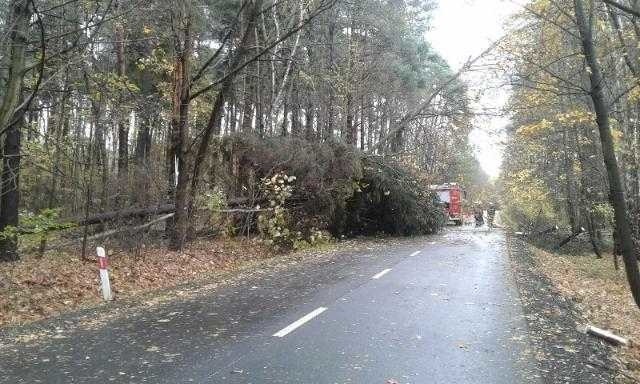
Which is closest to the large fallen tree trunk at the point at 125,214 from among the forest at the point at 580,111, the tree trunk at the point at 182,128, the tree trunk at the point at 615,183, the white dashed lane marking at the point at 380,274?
the tree trunk at the point at 182,128

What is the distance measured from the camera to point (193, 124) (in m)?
24.2

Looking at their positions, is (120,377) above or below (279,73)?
below

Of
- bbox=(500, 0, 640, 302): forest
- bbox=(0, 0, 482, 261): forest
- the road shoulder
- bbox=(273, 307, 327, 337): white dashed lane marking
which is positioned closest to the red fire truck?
bbox=(500, 0, 640, 302): forest

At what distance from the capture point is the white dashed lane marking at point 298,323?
7.77 metres

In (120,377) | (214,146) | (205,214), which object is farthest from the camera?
(214,146)

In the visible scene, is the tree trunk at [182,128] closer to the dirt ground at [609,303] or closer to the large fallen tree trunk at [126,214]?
the large fallen tree trunk at [126,214]

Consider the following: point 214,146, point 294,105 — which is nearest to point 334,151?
point 214,146

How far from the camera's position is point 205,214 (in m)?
18.8

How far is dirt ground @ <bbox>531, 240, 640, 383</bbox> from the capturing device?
24.0 feet

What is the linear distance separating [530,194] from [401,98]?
563 inches

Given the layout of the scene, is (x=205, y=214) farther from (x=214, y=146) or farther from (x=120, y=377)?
(x=120, y=377)

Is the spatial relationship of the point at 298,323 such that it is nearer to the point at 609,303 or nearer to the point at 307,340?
the point at 307,340

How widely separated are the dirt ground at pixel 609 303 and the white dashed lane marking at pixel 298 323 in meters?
4.14

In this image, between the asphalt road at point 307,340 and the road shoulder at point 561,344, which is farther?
the road shoulder at point 561,344
